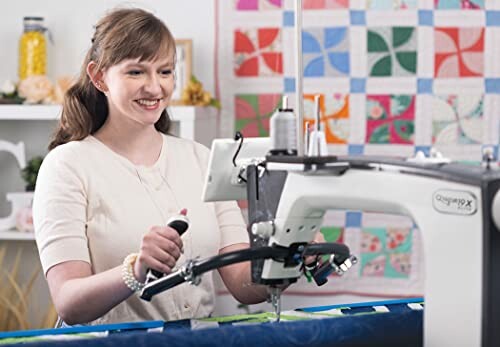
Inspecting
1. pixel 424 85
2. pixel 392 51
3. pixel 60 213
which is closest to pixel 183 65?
pixel 392 51

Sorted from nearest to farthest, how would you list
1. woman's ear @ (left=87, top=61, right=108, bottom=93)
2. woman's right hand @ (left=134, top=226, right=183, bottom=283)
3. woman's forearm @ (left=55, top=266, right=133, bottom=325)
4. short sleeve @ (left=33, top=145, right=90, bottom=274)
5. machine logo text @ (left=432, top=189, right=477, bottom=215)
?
machine logo text @ (left=432, top=189, right=477, bottom=215), woman's right hand @ (left=134, top=226, right=183, bottom=283), woman's forearm @ (left=55, top=266, right=133, bottom=325), short sleeve @ (left=33, top=145, right=90, bottom=274), woman's ear @ (left=87, top=61, right=108, bottom=93)

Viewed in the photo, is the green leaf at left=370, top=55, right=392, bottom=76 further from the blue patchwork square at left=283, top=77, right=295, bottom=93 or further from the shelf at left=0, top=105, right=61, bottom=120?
the shelf at left=0, top=105, right=61, bottom=120

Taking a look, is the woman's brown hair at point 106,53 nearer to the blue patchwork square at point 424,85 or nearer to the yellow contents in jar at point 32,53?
the yellow contents in jar at point 32,53

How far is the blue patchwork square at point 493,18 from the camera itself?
3.14 meters

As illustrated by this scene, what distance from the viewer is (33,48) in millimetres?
3232

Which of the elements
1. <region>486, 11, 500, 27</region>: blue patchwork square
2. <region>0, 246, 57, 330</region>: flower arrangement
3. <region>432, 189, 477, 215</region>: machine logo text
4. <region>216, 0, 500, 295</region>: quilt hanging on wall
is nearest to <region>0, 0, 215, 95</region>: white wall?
<region>216, 0, 500, 295</region>: quilt hanging on wall

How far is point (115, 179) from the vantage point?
1.76 m

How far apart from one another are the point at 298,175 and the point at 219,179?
0.17 meters

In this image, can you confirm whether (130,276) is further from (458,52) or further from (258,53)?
(458,52)

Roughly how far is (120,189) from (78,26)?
172 centimetres

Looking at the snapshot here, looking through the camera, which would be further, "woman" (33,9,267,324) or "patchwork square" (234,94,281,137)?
"patchwork square" (234,94,281,137)

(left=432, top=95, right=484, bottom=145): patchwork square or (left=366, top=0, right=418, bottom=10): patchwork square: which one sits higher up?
(left=366, top=0, right=418, bottom=10): patchwork square

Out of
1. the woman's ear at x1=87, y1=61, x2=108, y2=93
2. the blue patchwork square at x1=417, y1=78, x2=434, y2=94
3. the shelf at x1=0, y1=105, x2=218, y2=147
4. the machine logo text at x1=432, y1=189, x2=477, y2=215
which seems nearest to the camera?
the machine logo text at x1=432, y1=189, x2=477, y2=215

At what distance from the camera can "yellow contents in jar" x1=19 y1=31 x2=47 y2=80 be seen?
322 cm
